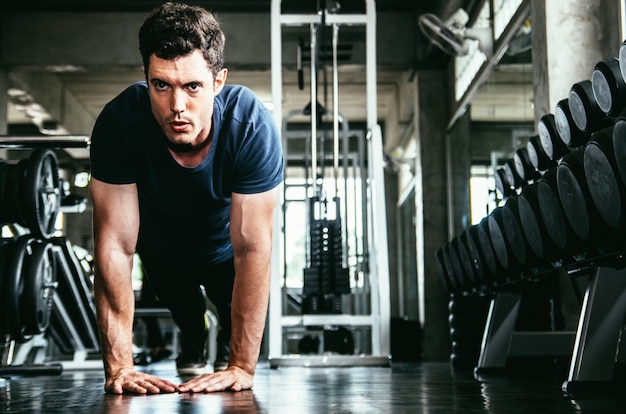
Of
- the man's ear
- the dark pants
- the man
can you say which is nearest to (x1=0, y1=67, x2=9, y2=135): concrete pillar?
the dark pants

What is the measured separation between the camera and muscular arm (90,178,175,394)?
1788 millimetres

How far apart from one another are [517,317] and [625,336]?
1.38 m

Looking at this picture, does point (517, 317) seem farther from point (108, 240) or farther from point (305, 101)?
point (305, 101)

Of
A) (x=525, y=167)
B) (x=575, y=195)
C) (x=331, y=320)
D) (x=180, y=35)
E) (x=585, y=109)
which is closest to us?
(x=180, y=35)

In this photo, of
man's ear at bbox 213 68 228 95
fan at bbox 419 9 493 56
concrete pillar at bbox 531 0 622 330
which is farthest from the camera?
fan at bbox 419 9 493 56

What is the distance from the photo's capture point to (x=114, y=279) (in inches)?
70.9

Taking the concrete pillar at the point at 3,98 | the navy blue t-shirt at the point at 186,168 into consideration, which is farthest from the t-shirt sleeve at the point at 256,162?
the concrete pillar at the point at 3,98

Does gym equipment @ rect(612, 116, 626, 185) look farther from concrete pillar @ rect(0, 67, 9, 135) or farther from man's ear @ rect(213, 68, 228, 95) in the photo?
concrete pillar @ rect(0, 67, 9, 135)

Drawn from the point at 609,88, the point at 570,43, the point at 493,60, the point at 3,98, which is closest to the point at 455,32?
the point at 493,60

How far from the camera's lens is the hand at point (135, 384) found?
172 cm

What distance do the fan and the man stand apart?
318 centimetres

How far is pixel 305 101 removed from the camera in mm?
10281

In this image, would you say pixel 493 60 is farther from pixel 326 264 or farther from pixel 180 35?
pixel 180 35

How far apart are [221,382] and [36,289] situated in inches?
68.6
